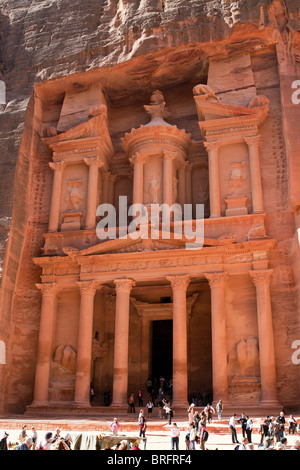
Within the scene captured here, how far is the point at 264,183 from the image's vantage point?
84.7 feet

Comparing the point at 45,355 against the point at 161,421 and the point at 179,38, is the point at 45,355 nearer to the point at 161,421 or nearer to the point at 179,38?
the point at 161,421

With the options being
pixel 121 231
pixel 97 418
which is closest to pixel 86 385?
pixel 97 418

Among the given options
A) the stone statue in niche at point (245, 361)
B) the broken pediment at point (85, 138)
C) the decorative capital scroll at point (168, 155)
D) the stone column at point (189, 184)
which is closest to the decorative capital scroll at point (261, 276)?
the stone statue in niche at point (245, 361)

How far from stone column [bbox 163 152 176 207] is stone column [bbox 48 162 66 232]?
5814 millimetres

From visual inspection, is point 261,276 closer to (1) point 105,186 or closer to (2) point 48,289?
(2) point 48,289

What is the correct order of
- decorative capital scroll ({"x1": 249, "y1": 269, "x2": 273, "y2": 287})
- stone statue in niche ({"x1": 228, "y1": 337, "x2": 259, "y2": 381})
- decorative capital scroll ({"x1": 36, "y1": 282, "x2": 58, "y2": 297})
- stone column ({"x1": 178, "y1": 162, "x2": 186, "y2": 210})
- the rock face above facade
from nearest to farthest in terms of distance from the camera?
stone statue in niche ({"x1": 228, "y1": 337, "x2": 259, "y2": 381}), decorative capital scroll ({"x1": 249, "y1": 269, "x2": 273, "y2": 287}), the rock face above facade, decorative capital scroll ({"x1": 36, "y1": 282, "x2": 58, "y2": 297}), stone column ({"x1": 178, "y1": 162, "x2": 186, "y2": 210})

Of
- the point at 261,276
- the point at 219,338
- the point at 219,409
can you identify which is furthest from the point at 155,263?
the point at 219,409

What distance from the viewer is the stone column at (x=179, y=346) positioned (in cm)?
2282

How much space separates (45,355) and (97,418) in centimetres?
508

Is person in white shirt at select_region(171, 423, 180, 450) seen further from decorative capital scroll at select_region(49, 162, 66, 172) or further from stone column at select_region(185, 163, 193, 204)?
decorative capital scroll at select_region(49, 162, 66, 172)

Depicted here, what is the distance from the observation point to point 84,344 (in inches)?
969

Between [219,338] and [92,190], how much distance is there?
34.7 ft

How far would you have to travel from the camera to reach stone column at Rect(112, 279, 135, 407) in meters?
23.5

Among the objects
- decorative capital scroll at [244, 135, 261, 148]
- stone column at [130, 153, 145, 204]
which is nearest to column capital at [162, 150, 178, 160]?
stone column at [130, 153, 145, 204]
